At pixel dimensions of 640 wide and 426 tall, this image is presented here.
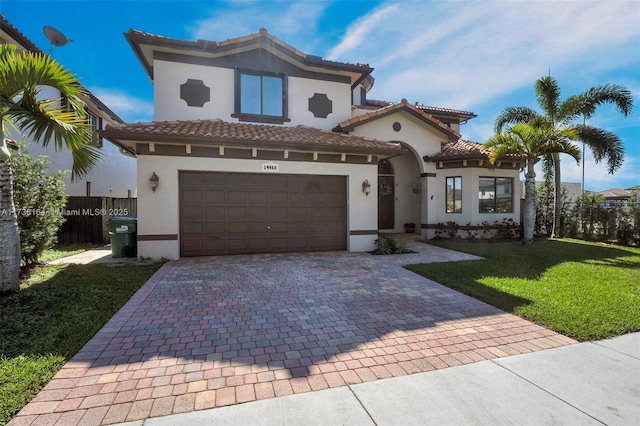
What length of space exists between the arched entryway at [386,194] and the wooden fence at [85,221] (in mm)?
12597

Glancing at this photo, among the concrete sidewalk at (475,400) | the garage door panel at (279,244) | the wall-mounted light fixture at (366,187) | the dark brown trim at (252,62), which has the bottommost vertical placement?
the concrete sidewalk at (475,400)

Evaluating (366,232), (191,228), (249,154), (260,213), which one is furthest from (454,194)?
(191,228)

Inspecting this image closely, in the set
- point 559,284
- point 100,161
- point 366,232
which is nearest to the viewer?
point 559,284

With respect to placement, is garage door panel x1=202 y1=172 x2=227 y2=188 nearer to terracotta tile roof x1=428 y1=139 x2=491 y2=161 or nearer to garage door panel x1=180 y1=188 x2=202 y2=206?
garage door panel x1=180 y1=188 x2=202 y2=206

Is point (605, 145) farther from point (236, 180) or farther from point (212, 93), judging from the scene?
point (212, 93)

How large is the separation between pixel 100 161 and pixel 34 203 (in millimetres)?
11417

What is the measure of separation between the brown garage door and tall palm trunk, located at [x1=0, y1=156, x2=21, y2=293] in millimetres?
3925

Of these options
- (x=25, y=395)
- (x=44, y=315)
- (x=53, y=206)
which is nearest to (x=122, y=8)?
(x=53, y=206)

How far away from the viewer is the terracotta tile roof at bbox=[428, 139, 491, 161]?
1344cm

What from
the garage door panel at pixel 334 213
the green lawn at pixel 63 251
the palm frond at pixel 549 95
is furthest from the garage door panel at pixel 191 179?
the palm frond at pixel 549 95

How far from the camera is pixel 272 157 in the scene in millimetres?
9844

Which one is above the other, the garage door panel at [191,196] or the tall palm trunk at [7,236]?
the garage door panel at [191,196]

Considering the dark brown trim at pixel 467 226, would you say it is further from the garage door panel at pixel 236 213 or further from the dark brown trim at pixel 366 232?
the garage door panel at pixel 236 213

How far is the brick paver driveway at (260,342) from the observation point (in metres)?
2.84
